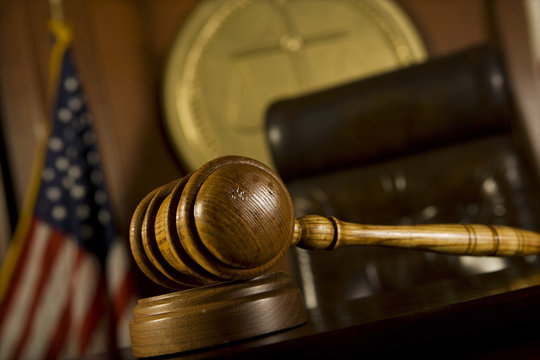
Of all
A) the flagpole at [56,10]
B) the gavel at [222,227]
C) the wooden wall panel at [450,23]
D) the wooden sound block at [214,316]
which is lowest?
the wooden sound block at [214,316]

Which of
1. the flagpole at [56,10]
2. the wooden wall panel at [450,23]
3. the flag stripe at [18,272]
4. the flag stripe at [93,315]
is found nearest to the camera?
the flag stripe at [18,272]

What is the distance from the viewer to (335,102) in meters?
1.43

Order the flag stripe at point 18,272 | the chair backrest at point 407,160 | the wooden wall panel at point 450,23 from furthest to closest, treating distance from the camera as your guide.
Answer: the wooden wall panel at point 450,23 < the flag stripe at point 18,272 < the chair backrest at point 407,160

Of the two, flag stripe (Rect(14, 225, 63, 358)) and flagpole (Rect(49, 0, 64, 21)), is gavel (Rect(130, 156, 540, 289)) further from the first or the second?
flagpole (Rect(49, 0, 64, 21))

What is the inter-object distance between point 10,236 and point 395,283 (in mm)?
1436

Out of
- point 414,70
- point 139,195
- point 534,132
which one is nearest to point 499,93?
point 414,70

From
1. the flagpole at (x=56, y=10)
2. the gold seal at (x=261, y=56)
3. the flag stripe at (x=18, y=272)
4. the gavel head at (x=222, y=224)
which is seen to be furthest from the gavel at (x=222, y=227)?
the flagpole at (x=56, y=10)

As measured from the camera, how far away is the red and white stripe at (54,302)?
A: 1821 millimetres

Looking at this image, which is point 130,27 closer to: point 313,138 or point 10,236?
point 10,236

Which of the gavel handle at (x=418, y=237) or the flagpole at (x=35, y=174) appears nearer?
the gavel handle at (x=418, y=237)

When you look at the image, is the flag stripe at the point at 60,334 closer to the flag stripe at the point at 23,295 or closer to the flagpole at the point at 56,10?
the flag stripe at the point at 23,295

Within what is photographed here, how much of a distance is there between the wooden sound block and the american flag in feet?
4.87

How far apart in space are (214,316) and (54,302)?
5.27 ft

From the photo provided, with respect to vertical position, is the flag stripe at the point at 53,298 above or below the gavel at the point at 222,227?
below
